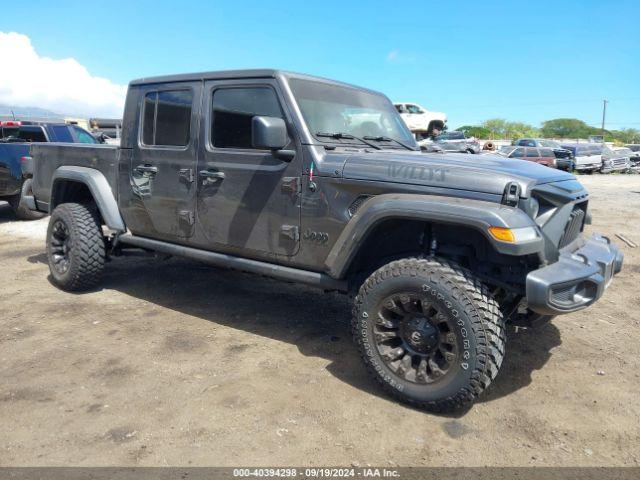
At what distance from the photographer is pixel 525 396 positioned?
121 inches

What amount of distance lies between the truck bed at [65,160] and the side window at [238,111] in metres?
1.22

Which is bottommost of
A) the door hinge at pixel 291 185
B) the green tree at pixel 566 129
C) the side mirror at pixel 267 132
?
the door hinge at pixel 291 185

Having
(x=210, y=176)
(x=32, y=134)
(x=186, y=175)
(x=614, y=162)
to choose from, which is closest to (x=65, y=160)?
(x=186, y=175)

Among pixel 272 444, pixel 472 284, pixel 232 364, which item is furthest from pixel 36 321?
pixel 472 284

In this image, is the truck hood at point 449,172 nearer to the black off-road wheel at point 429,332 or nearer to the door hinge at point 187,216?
the black off-road wheel at point 429,332

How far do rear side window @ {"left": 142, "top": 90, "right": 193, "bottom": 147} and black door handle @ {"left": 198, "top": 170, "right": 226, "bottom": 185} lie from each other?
1.16ft

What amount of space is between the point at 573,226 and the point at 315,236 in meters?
1.63

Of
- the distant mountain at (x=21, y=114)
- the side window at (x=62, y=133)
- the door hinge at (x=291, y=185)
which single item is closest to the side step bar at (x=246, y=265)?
the door hinge at (x=291, y=185)

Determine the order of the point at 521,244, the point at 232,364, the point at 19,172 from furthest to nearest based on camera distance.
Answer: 1. the point at 19,172
2. the point at 232,364
3. the point at 521,244

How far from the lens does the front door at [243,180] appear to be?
3.41m

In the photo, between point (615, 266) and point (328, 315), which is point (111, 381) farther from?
point (615, 266)

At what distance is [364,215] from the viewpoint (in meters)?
2.95

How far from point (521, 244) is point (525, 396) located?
3.60 feet

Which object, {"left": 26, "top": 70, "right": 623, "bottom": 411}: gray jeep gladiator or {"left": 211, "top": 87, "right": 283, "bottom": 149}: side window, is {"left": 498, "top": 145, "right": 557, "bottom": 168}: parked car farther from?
{"left": 211, "top": 87, "right": 283, "bottom": 149}: side window
